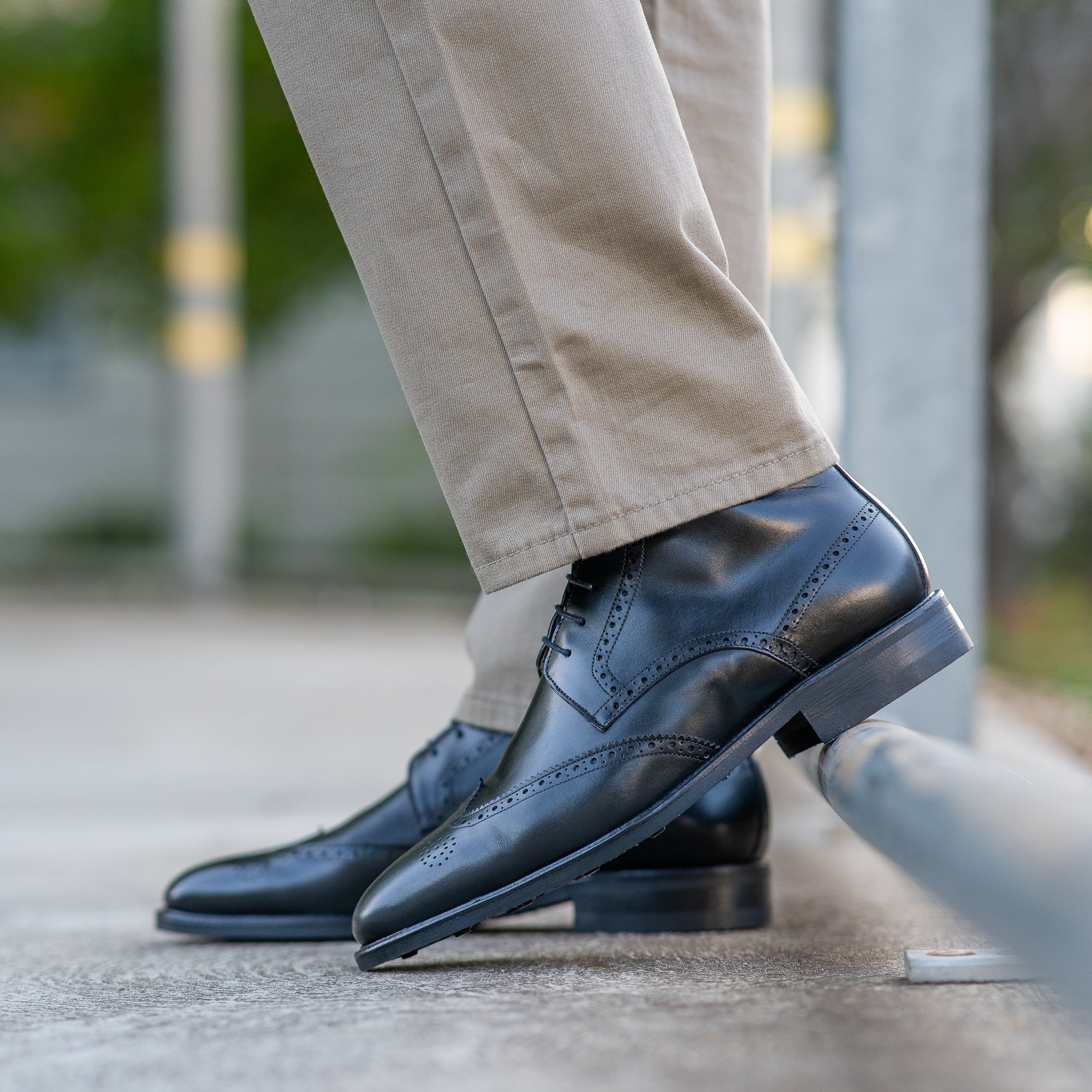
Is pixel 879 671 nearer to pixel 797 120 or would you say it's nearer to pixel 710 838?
pixel 710 838

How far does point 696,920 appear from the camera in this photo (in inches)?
38.3

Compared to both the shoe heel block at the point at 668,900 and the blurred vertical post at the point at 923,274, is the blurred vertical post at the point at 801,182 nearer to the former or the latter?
the blurred vertical post at the point at 923,274

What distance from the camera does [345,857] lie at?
1.01 meters

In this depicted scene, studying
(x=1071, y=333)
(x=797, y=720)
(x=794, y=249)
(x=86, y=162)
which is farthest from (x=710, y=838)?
(x=1071, y=333)

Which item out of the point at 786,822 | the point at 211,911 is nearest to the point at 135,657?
the point at 786,822

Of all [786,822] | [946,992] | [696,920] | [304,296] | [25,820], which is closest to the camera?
[946,992]

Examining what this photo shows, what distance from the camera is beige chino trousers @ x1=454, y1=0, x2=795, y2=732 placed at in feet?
3.29

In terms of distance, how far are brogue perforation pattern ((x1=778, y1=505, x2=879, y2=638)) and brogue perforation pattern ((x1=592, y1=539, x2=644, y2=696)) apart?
10 cm

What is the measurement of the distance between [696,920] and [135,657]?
11.2ft

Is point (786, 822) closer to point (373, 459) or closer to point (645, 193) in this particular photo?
point (645, 193)

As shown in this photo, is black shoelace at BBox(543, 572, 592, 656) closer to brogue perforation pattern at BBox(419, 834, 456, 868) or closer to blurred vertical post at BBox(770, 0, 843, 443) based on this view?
brogue perforation pattern at BBox(419, 834, 456, 868)

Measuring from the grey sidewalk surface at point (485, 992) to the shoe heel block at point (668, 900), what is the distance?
17 mm

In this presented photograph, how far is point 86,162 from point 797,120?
7.77 metres

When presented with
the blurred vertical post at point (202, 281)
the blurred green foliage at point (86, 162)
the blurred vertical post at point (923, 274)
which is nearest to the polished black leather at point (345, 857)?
the blurred vertical post at point (923, 274)
